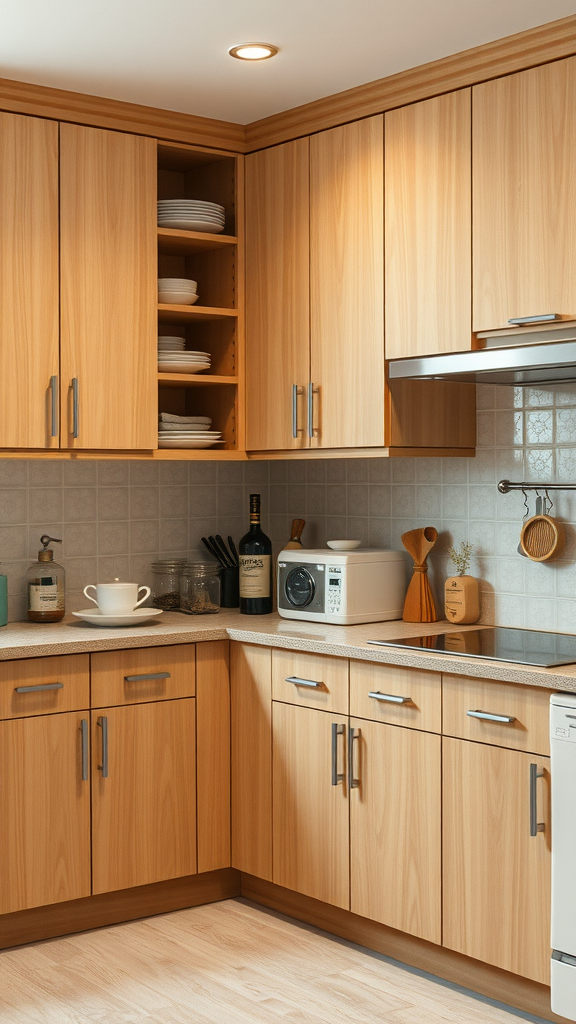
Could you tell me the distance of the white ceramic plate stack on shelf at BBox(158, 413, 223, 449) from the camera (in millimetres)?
3750

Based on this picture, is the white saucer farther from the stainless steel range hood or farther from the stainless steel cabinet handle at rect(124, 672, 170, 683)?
the stainless steel range hood

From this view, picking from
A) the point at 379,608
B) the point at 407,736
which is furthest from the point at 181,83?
the point at 407,736

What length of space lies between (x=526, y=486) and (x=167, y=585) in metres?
1.35

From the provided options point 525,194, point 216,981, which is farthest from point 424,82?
point 216,981

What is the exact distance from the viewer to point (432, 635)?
331 centimetres

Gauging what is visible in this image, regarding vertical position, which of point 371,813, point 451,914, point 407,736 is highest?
point 407,736

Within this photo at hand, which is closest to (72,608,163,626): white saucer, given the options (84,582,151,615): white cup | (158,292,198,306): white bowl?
(84,582,151,615): white cup

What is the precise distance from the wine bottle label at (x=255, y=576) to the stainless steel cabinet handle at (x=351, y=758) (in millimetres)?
826

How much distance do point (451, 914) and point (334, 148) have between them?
2.22 m

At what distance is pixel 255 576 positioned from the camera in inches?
153

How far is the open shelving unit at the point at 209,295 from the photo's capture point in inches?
149

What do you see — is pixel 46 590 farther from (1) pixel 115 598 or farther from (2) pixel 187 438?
(2) pixel 187 438

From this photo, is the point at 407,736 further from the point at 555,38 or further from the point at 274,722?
the point at 555,38

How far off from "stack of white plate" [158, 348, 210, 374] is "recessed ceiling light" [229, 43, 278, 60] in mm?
986
